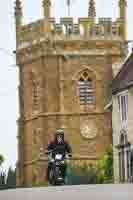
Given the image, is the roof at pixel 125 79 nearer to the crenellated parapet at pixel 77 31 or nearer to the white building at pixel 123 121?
the white building at pixel 123 121

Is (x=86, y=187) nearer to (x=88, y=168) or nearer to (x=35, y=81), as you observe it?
(x=88, y=168)

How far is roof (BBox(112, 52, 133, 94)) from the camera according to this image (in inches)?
2618

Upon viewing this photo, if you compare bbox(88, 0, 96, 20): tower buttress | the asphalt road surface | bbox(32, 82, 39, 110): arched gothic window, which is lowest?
the asphalt road surface

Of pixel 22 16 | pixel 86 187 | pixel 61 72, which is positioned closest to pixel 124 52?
pixel 61 72

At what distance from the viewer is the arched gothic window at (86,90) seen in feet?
315

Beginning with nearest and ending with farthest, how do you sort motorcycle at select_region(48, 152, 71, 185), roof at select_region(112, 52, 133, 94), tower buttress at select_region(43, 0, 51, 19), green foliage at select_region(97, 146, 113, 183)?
motorcycle at select_region(48, 152, 71, 185) → roof at select_region(112, 52, 133, 94) → green foliage at select_region(97, 146, 113, 183) → tower buttress at select_region(43, 0, 51, 19)

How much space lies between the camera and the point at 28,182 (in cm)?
9456

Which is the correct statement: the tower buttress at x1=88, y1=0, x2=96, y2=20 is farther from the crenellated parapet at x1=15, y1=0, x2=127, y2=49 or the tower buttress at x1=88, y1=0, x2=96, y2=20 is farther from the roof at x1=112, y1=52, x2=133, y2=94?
the roof at x1=112, y1=52, x2=133, y2=94

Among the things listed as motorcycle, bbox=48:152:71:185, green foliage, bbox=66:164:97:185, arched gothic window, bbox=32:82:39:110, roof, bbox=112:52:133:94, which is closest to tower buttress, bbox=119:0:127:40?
arched gothic window, bbox=32:82:39:110

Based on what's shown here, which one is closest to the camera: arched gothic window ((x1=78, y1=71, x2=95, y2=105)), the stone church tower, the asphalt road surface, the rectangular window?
the asphalt road surface

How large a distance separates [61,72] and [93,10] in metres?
9.14

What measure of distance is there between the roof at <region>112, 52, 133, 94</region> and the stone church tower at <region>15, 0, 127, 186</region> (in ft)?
77.9

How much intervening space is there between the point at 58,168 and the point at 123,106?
34495 millimetres

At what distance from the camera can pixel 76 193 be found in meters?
27.0
